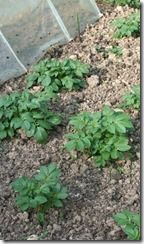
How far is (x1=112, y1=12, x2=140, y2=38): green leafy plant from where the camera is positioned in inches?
175

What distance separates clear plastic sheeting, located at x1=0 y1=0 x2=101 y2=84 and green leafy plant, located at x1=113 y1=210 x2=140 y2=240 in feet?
6.05

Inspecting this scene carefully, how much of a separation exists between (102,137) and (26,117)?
53 cm

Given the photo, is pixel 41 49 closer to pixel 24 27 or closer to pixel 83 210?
pixel 24 27

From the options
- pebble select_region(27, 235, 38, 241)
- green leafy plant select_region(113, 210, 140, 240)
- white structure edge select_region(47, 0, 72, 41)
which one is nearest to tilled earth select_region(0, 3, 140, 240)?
pebble select_region(27, 235, 38, 241)

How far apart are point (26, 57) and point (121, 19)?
87cm

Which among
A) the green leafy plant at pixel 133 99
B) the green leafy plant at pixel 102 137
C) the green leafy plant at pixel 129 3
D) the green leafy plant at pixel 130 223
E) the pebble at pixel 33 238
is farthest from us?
the green leafy plant at pixel 129 3

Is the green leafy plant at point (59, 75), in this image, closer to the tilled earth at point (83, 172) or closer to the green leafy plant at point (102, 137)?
the tilled earth at point (83, 172)

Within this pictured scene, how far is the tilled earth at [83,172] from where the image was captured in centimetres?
291

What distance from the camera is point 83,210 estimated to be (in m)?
3.01

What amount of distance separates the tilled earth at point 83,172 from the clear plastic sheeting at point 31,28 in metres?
0.17

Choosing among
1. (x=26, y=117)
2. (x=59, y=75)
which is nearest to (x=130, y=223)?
(x=26, y=117)

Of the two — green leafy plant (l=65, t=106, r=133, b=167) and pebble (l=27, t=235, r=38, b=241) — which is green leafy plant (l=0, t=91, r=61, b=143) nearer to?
green leafy plant (l=65, t=106, r=133, b=167)

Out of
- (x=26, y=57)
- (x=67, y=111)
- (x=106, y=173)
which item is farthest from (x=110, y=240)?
(x=26, y=57)

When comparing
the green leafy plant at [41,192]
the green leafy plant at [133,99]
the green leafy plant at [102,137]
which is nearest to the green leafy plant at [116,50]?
the green leafy plant at [133,99]
